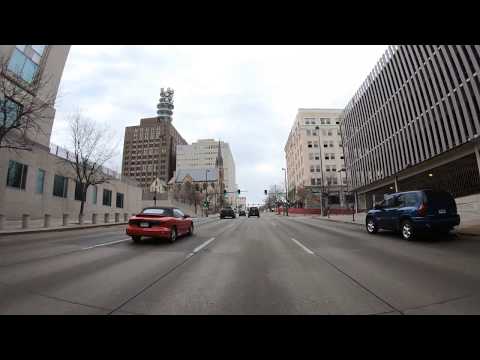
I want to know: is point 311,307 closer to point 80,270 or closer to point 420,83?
point 80,270

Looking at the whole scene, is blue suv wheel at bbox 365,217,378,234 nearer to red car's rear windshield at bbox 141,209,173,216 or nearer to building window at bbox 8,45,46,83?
red car's rear windshield at bbox 141,209,173,216

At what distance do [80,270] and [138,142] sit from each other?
165599mm

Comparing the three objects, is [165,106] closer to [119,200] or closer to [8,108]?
[119,200]

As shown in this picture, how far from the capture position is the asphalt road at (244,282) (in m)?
3.29

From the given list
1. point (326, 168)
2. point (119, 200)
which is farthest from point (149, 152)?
point (119, 200)

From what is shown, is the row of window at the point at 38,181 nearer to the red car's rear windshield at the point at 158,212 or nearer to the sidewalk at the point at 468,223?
the red car's rear windshield at the point at 158,212

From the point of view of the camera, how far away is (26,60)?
88.8ft

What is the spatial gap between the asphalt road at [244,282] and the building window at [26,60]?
2807 centimetres

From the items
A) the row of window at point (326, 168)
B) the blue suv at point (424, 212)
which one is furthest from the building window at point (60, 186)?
the row of window at point (326, 168)

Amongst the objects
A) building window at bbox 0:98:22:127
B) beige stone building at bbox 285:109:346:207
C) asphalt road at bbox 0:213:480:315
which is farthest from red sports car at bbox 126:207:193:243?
beige stone building at bbox 285:109:346:207

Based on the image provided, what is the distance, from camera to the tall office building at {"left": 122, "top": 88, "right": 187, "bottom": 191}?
6004 inches

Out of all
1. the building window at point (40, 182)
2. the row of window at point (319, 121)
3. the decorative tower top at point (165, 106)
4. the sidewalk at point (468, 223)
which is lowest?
the sidewalk at point (468, 223)

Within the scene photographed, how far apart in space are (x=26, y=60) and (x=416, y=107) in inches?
1799
